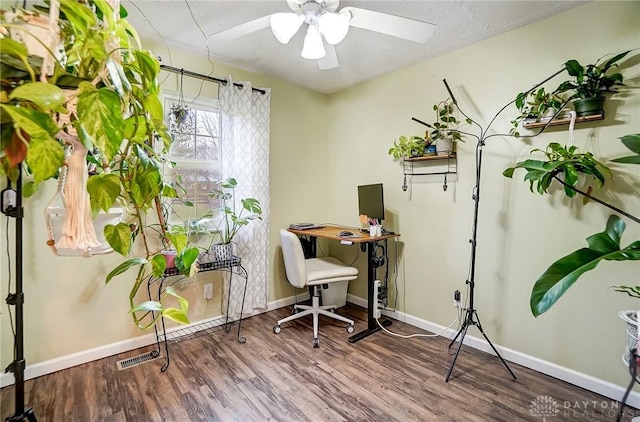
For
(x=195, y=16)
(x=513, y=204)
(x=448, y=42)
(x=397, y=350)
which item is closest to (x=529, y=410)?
(x=397, y=350)

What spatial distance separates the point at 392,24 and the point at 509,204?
1.53 m

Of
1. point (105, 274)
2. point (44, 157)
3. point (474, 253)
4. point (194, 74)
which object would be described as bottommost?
point (105, 274)

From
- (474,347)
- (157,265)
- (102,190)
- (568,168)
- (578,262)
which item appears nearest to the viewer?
(102,190)

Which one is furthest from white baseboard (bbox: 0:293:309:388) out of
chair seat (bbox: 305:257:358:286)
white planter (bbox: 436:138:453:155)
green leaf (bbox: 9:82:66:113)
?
white planter (bbox: 436:138:453:155)

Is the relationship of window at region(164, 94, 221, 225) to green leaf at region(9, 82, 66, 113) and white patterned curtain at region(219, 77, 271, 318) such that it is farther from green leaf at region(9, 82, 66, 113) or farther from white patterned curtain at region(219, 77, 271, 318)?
green leaf at region(9, 82, 66, 113)

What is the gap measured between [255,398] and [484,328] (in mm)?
1802

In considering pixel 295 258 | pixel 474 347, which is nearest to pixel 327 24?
pixel 295 258

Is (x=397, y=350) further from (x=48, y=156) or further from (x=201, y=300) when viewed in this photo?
(x=48, y=156)

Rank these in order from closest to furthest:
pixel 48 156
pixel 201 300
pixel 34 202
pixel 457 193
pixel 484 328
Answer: pixel 48 156, pixel 34 202, pixel 484 328, pixel 457 193, pixel 201 300

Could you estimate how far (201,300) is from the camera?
276 centimetres

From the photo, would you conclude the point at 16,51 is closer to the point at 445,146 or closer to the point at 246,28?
the point at 246,28

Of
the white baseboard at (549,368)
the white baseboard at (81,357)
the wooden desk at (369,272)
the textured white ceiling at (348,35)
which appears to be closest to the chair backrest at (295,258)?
the wooden desk at (369,272)

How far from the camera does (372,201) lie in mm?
2924
